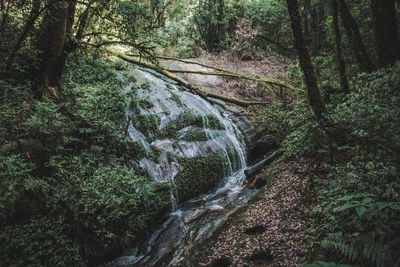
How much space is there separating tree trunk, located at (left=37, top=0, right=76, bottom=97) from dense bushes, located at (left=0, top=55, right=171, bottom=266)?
628 mm

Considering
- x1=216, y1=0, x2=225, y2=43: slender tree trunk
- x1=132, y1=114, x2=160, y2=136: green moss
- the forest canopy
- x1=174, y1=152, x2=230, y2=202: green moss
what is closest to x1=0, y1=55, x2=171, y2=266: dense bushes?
the forest canopy

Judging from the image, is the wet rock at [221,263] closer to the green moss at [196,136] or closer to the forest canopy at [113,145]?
the forest canopy at [113,145]

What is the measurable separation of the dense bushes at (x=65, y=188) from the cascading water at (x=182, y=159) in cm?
58

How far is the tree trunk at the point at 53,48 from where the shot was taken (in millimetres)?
6826

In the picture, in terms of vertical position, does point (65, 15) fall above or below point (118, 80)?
above

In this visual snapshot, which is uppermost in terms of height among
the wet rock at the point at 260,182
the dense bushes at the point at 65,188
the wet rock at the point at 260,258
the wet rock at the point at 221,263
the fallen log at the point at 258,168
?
the dense bushes at the point at 65,188

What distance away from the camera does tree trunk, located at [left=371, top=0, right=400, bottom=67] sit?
5773 mm

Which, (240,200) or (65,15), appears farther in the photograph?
(240,200)

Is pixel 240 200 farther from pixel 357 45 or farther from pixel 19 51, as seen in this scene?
pixel 19 51

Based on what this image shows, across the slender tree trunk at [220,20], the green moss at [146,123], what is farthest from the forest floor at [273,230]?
the slender tree trunk at [220,20]

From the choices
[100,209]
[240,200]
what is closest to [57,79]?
[100,209]

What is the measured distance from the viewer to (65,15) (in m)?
6.91

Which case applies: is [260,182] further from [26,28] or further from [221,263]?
[26,28]

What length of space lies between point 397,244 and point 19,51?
29.9 feet
